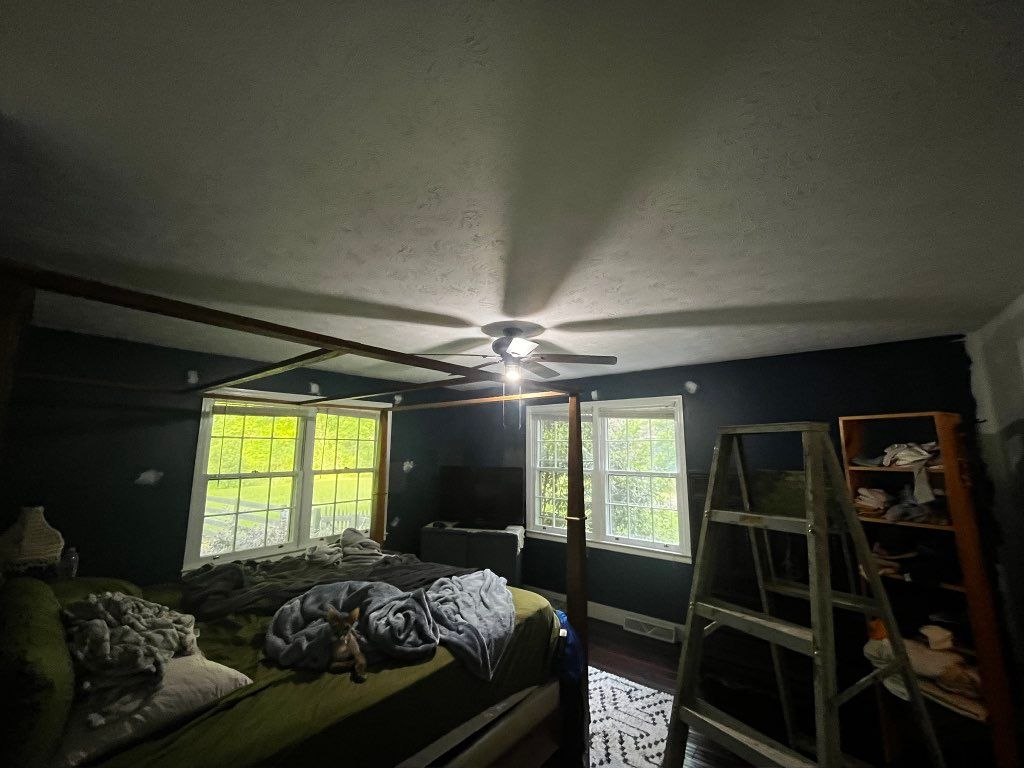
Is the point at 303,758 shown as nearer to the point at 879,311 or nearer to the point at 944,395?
the point at 879,311

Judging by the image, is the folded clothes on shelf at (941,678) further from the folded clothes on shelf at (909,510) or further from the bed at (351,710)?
the bed at (351,710)

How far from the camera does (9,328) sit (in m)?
0.90

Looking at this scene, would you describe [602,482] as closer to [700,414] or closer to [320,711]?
[700,414]

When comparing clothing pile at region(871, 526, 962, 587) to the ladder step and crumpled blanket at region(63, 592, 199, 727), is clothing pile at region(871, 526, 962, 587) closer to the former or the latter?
the ladder step

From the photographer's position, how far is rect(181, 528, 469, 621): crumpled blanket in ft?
8.17

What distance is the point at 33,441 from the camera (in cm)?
283

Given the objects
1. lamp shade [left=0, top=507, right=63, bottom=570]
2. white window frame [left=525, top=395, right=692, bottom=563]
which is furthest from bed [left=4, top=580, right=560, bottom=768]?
white window frame [left=525, top=395, right=692, bottom=563]

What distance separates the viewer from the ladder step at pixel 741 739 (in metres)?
1.50

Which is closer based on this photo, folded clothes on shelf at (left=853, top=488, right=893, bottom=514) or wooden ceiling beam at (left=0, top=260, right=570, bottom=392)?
wooden ceiling beam at (left=0, top=260, right=570, bottom=392)

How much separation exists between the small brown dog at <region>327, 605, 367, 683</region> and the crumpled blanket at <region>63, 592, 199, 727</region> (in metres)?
0.59

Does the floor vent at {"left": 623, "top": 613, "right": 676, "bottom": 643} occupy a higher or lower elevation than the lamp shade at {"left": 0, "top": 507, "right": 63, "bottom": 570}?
lower

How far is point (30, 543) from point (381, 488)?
8.53 ft

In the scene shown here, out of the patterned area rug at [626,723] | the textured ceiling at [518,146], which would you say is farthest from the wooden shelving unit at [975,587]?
the patterned area rug at [626,723]

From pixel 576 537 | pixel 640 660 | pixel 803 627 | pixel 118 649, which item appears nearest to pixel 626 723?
pixel 640 660
